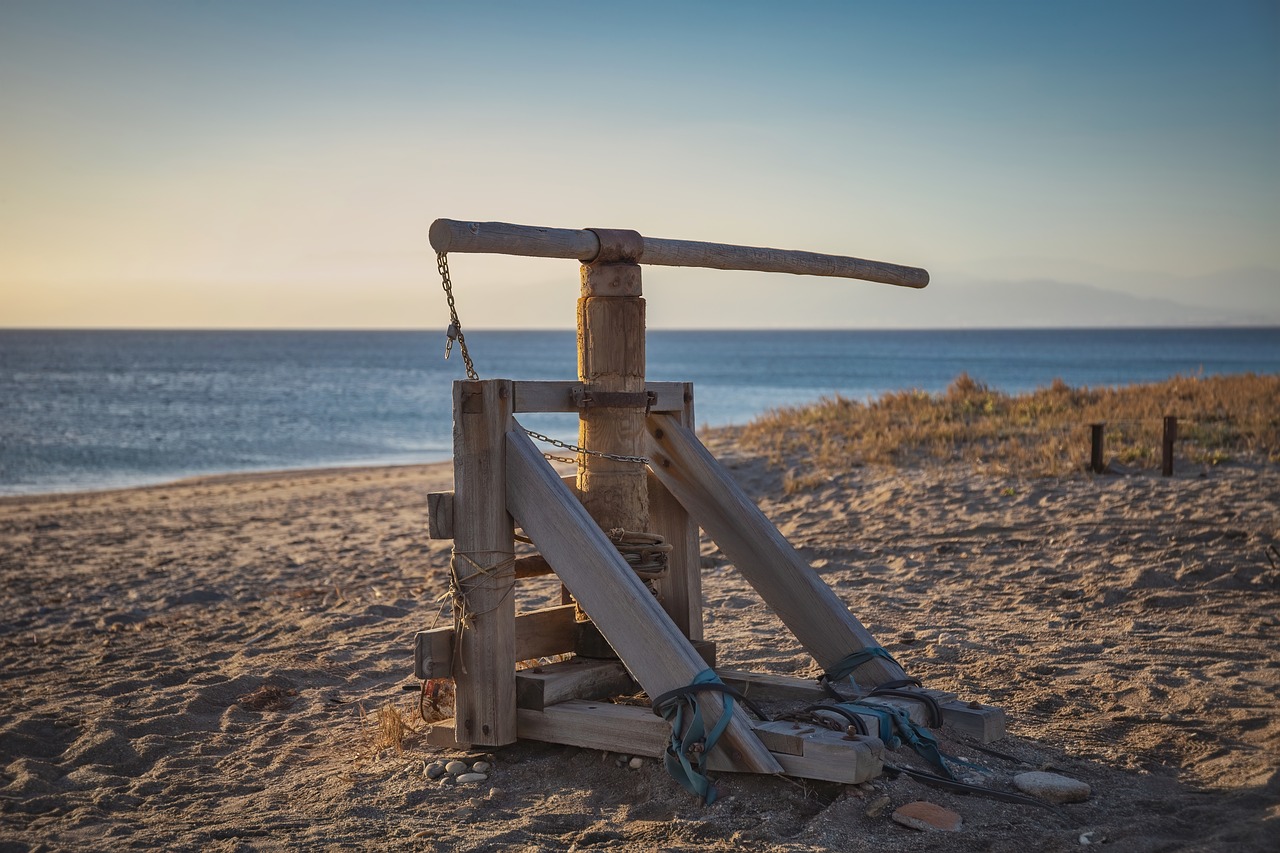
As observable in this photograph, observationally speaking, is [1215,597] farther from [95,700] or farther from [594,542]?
[95,700]

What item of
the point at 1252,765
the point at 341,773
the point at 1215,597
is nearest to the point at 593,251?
the point at 341,773

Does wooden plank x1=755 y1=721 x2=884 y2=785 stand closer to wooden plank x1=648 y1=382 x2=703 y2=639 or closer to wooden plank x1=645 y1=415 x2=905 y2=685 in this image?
wooden plank x1=645 y1=415 x2=905 y2=685

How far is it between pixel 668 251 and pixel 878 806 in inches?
95.2

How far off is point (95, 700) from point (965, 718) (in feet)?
14.5

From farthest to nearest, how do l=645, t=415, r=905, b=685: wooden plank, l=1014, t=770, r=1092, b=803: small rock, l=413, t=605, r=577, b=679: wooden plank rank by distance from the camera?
l=645, t=415, r=905, b=685: wooden plank, l=413, t=605, r=577, b=679: wooden plank, l=1014, t=770, r=1092, b=803: small rock

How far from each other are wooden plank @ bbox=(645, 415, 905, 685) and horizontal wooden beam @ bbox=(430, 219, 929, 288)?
2.71ft

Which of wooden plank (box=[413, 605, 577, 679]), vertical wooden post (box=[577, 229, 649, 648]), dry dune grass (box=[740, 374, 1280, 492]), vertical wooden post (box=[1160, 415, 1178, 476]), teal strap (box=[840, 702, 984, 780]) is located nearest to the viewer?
teal strap (box=[840, 702, 984, 780])

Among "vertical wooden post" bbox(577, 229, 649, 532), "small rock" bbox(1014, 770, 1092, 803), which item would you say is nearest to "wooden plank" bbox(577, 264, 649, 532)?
"vertical wooden post" bbox(577, 229, 649, 532)

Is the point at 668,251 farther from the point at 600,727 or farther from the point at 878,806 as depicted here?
the point at 878,806

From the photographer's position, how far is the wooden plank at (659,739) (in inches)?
144

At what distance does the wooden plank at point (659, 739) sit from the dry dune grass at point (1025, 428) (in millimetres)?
6954

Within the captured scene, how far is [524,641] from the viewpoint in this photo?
4562mm

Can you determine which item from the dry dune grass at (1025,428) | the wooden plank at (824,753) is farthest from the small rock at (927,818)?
the dry dune grass at (1025,428)

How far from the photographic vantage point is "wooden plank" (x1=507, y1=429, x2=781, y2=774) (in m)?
3.84
